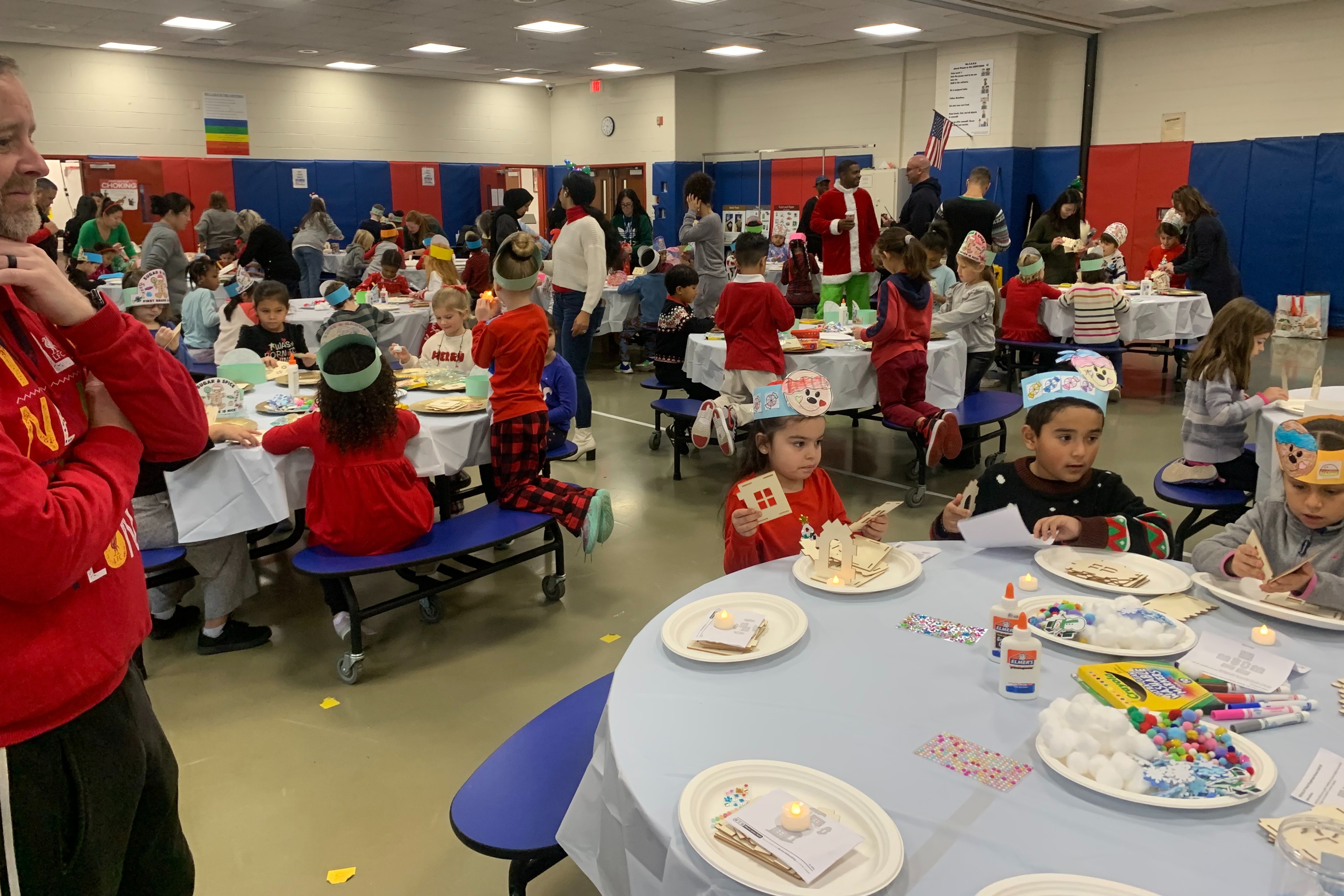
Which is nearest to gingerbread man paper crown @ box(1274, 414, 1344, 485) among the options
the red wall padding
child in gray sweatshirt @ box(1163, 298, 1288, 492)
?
child in gray sweatshirt @ box(1163, 298, 1288, 492)

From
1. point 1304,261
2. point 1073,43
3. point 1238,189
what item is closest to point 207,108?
point 1073,43

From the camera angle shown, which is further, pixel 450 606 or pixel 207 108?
pixel 207 108

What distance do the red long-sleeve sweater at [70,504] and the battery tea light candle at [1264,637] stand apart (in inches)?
70.9

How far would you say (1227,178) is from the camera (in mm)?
10305

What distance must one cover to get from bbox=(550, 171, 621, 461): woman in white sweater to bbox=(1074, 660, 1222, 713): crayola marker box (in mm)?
4394

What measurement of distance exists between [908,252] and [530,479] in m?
2.47

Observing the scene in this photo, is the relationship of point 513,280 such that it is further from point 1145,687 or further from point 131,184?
point 131,184

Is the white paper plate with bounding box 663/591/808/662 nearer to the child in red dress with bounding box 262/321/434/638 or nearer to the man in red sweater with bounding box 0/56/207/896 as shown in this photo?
the man in red sweater with bounding box 0/56/207/896

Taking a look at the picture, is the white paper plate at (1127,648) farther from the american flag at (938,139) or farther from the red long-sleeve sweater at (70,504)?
the american flag at (938,139)

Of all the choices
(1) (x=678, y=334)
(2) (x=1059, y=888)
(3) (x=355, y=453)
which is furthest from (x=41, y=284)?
(1) (x=678, y=334)

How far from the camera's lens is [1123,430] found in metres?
6.23

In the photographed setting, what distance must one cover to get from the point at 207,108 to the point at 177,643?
11833 mm

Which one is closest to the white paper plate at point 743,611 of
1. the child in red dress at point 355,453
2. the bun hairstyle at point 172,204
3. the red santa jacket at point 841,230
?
the child in red dress at point 355,453

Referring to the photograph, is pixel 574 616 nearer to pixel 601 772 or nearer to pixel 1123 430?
pixel 601 772
